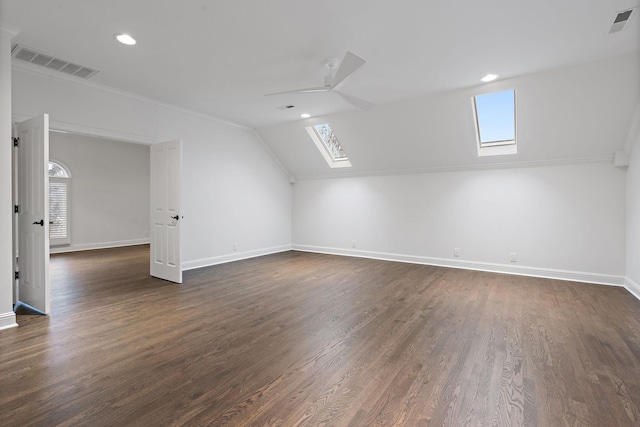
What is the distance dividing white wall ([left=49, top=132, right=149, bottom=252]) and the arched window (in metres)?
0.10

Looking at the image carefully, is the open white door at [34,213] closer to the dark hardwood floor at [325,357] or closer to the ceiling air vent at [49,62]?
the dark hardwood floor at [325,357]

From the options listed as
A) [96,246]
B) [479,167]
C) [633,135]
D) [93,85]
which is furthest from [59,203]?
[633,135]

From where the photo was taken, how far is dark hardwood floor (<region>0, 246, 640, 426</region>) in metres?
1.67

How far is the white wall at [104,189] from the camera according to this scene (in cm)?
745

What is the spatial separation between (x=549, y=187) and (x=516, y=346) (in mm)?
3432

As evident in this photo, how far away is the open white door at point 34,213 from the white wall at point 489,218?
5.04 meters

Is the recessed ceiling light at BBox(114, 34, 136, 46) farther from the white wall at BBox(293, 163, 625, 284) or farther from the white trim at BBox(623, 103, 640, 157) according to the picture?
the white trim at BBox(623, 103, 640, 157)

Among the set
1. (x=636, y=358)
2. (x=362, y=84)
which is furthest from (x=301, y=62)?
(x=636, y=358)

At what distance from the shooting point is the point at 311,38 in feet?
9.61

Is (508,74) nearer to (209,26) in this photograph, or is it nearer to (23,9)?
(209,26)

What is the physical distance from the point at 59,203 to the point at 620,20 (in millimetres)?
10212

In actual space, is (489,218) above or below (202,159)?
below

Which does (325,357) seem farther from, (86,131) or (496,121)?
(496,121)

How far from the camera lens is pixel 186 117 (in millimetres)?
5262
